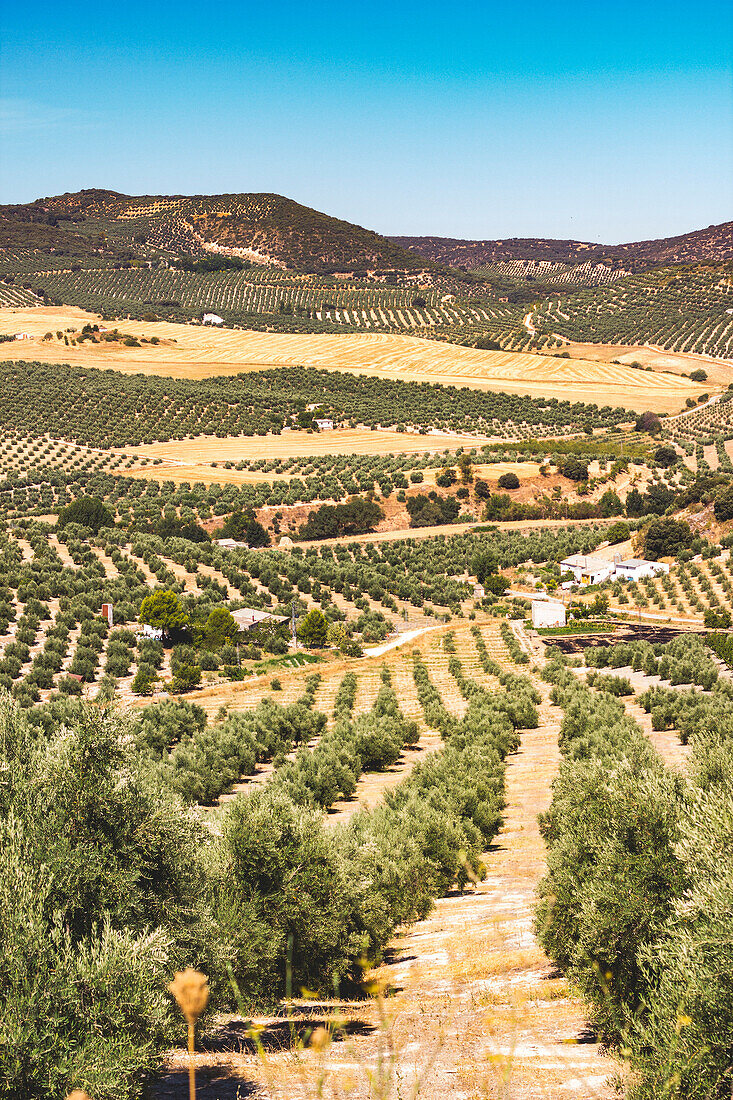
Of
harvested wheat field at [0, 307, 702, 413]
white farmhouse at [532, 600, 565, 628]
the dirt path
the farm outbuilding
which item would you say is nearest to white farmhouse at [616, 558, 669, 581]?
white farmhouse at [532, 600, 565, 628]

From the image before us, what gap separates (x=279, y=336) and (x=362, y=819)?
14709 centimetres

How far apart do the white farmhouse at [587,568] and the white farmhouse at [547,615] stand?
10163 mm

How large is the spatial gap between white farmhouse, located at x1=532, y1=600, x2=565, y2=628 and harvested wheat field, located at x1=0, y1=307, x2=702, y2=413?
245ft

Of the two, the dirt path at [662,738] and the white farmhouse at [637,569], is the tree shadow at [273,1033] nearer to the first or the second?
the dirt path at [662,738]

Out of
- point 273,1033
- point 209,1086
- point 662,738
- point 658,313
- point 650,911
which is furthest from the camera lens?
point 658,313

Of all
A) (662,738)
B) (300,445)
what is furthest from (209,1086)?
(300,445)

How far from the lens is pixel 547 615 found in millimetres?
46500

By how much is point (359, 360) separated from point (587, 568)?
286 ft

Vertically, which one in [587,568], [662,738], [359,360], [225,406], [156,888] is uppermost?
[359,360]

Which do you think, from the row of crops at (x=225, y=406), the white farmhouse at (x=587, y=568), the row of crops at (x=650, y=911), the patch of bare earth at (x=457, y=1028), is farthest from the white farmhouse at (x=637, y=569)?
the row of crops at (x=225, y=406)

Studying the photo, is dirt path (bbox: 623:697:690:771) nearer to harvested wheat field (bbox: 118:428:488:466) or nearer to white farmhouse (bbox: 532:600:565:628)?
white farmhouse (bbox: 532:600:565:628)

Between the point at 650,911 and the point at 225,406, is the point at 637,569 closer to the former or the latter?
the point at 650,911

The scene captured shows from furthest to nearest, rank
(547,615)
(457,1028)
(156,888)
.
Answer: (547,615)
(457,1028)
(156,888)

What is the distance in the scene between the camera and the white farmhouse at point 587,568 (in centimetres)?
5684
